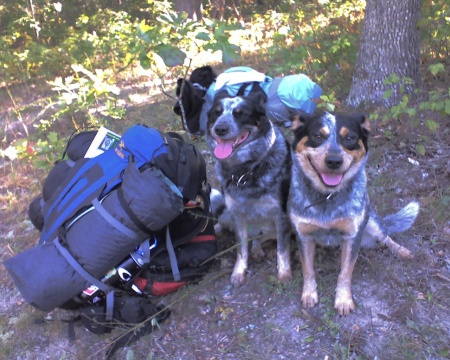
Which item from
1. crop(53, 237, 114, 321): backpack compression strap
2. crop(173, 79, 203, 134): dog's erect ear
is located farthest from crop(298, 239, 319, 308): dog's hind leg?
crop(173, 79, 203, 134): dog's erect ear

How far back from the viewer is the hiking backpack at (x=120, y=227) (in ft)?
9.09

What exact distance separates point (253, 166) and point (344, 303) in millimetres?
1232

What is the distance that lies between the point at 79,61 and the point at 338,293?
25.7ft

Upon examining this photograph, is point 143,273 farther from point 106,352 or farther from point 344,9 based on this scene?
point 344,9

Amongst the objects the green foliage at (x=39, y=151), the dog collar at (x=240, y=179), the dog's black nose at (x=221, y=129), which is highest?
the dog's black nose at (x=221, y=129)

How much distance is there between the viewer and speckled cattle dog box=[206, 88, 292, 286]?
320 cm

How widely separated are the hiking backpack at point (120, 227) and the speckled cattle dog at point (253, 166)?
11.7 inches

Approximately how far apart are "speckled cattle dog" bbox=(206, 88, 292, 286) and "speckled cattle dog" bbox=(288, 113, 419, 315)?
0.28 m

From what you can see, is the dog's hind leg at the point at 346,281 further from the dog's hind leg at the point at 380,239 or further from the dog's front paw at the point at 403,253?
the dog's front paw at the point at 403,253

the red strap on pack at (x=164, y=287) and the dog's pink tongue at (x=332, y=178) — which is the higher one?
the dog's pink tongue at (x=332, y=178)

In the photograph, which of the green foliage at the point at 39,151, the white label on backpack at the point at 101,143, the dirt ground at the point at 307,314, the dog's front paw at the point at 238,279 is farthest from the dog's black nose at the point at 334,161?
the green foliage at the point at 39,151

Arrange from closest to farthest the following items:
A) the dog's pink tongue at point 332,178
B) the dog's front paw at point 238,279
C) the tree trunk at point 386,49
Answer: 1. the dog's pink tongue at point 332,178
2. the dog's front paw at point 238,279
3. the tree trunk at point 386,49

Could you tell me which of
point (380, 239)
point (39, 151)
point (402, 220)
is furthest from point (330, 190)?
point (39, 151)

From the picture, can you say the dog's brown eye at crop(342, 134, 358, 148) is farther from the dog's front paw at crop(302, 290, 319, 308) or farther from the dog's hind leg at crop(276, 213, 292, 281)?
the dog's front paw at crop(302, 290, 319, 308)
